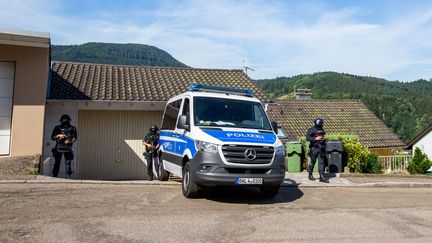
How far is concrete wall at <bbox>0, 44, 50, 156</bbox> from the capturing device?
11.3 meters

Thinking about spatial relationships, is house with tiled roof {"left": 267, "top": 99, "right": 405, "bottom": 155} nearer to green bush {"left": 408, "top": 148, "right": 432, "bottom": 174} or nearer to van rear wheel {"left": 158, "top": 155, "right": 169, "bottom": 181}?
green bush {"left": 408, "top": 148, "right": 432, "bottom": 174}

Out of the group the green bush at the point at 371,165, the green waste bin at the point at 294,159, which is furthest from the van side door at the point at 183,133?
the green bush at the point at 371,165

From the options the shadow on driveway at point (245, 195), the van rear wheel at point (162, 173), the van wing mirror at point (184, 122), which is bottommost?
the shadow on driveway at point (245, 195)

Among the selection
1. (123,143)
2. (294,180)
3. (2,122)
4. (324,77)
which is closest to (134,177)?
(123,143)

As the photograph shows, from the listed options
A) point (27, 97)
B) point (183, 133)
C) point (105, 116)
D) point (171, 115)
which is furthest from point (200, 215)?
point (105, 116)

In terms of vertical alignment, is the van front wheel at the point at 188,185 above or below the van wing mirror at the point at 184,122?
below

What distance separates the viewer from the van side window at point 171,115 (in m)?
9.67

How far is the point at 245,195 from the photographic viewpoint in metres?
8.94

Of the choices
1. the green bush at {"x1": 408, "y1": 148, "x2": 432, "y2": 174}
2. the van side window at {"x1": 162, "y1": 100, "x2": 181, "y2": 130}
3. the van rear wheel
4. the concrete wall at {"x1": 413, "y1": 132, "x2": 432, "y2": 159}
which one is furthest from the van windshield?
the concrete wall at {"x1": 413, "y1": 132, "x2": 432, "y2": 159}

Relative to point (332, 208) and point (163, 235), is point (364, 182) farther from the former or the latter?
point (163, 235)

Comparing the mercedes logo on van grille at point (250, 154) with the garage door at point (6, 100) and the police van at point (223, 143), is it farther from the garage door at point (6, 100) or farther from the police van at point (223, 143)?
the garage door at point (6, 100)

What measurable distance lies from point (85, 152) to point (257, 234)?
9.73 meters

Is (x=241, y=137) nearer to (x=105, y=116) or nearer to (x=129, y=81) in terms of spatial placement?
(x=105, y=116)

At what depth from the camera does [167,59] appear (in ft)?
330
